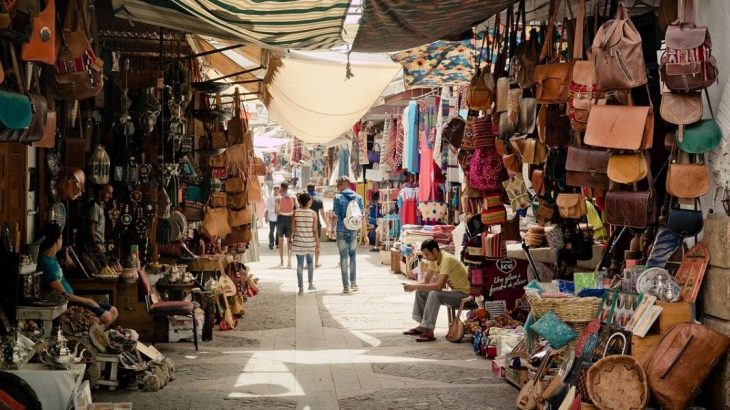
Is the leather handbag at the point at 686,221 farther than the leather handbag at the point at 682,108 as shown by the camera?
Yes

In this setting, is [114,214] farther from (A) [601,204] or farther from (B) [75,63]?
(A) [601,204]

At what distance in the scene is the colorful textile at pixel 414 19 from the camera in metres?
6.38

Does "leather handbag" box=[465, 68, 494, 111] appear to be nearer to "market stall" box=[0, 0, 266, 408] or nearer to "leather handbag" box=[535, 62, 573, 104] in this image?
"leather handbag" box=[535, 62, 573, 104]

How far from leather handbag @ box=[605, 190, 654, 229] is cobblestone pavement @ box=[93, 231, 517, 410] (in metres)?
1.91

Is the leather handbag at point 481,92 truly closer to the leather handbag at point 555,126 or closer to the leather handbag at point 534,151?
the leather handbag at point 534,151

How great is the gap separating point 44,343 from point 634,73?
13.4 feet

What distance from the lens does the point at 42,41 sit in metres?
5.32

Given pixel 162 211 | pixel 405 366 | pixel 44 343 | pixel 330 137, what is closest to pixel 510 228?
pixel 405 366

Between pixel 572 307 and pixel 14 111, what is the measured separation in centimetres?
398

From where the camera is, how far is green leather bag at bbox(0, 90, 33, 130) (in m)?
4.96

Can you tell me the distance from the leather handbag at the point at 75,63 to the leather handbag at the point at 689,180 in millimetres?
3689

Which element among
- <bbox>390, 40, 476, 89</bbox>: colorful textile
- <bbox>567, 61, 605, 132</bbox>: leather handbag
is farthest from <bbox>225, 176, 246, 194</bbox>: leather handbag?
<bbox>567, 61, 605, 132</bbox>: leather handbag

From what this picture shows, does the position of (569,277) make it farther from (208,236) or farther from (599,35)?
(208,236)

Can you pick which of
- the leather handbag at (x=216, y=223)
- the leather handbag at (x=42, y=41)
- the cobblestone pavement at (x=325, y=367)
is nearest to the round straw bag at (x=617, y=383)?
the cobblestone pavement at (x=325, y=367)
